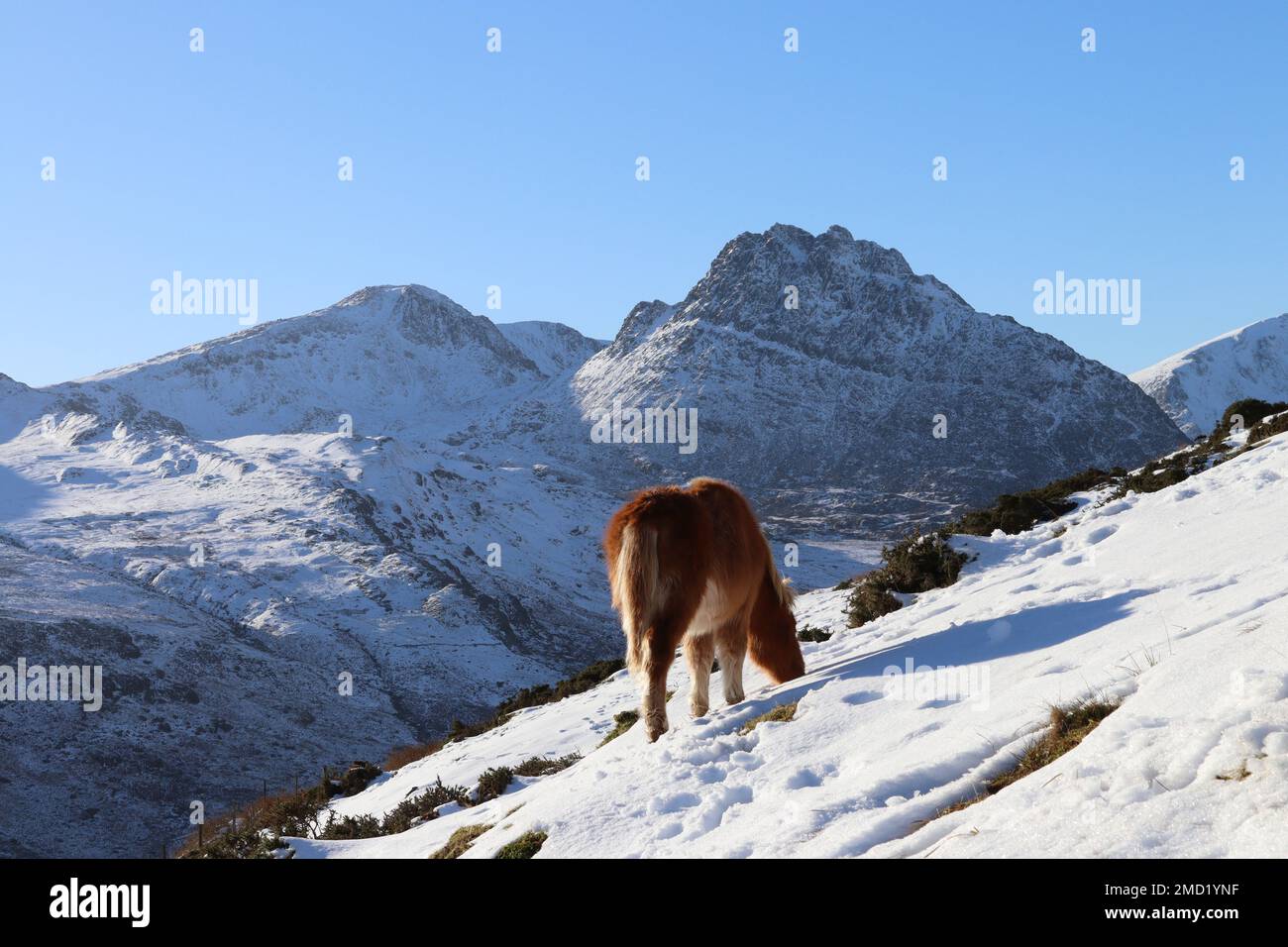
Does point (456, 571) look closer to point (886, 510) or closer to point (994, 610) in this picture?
point (994, 610)

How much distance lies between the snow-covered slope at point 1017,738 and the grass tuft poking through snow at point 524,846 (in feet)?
0.29

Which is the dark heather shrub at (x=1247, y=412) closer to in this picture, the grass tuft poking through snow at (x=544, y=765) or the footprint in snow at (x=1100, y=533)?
the footprint in snow at (x=1100, y=533)

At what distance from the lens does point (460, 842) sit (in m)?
8.11

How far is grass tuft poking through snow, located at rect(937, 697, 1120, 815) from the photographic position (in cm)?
497

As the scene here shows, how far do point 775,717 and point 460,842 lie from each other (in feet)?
9.31

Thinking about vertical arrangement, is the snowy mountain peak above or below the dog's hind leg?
above

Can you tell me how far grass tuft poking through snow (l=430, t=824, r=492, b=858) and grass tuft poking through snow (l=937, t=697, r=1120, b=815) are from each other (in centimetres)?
434

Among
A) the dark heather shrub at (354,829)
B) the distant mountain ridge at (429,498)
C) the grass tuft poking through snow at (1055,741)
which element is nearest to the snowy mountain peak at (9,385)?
the distant mountain ridge at (429,498)

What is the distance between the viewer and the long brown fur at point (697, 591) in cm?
Result: 870

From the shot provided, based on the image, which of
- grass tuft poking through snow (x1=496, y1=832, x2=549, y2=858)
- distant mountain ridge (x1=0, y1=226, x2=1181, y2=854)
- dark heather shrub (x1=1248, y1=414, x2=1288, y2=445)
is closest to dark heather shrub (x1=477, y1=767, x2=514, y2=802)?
grass tuft poking through snow (x1=496, y1=832, x2=549, y2=858)

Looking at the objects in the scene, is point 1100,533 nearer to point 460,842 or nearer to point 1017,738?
point 1017,738

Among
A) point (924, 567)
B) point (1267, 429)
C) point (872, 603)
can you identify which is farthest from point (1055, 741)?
point (1267, 429)

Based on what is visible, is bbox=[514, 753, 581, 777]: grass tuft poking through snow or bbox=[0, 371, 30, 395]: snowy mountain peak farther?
bbox=[0, 371, 30, 395]: snowy mountain peak

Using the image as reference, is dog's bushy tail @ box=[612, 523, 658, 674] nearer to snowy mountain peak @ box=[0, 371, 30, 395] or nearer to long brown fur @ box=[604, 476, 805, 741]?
long brown fur @ box=[604, 476, 805, 741]
